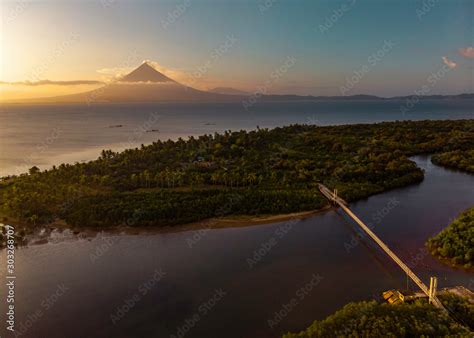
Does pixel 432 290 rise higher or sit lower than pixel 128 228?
higher

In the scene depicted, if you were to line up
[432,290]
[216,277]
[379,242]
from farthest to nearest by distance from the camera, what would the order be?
[379,242] → [216,277] → [432,290]

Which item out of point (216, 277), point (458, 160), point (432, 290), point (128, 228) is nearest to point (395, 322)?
point (432, 290)

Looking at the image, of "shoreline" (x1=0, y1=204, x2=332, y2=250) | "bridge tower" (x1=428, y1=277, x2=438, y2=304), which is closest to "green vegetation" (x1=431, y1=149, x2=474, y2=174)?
"shoreline" (x1=0, y1=204, x2=332, y2=250)

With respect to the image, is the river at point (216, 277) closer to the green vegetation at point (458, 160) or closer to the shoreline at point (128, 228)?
the shoreline at point (128, 228)

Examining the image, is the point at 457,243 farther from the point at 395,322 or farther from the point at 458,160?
the point at 458,160

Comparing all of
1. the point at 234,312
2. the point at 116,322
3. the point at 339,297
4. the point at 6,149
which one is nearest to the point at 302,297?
the point at 339,297

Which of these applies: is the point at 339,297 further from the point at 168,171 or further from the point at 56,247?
the point at 168,171

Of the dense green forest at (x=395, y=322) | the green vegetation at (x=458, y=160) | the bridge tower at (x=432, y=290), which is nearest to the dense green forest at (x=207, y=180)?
the green vegetation at (x=458, y=160)
